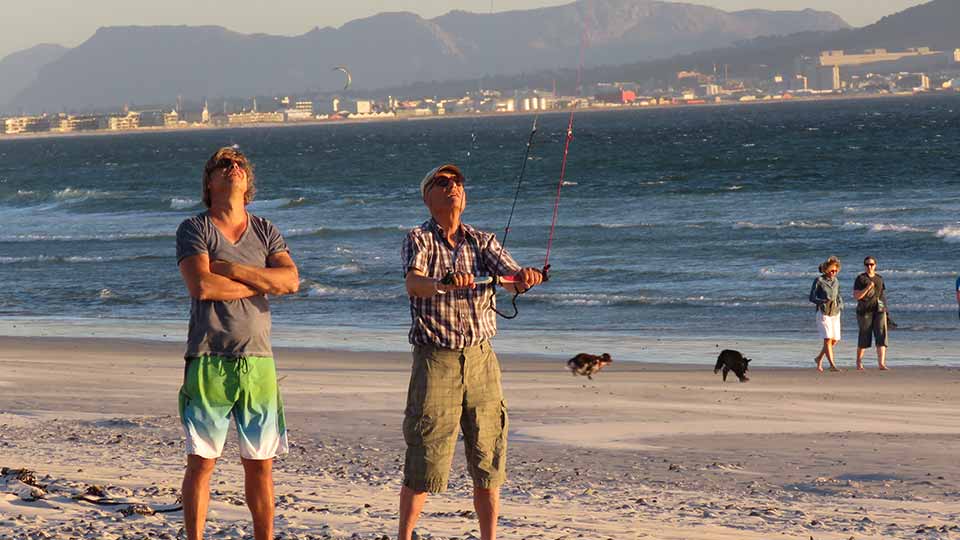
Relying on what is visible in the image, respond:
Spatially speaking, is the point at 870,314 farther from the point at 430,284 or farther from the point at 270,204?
the point at 270,204

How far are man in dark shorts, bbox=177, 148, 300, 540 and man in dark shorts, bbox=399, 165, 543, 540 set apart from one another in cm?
53

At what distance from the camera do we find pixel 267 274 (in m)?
5.47

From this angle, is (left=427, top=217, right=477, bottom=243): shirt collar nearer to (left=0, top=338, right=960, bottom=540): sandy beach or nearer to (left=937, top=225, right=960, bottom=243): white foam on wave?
(left=0, top=338, right=960, bottom=540): sandy beach

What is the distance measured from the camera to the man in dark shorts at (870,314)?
14680 mm

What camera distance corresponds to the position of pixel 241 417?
216 inches

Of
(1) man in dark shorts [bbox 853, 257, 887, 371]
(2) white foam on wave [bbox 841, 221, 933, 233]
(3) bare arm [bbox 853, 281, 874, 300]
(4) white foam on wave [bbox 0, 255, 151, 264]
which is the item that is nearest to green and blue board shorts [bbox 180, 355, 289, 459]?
(1) man in dark shorts [bbox 853, 257, 887, 371]

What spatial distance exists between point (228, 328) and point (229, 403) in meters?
0.29

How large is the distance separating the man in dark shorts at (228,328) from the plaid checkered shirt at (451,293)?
508 mm

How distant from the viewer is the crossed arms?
536 cm

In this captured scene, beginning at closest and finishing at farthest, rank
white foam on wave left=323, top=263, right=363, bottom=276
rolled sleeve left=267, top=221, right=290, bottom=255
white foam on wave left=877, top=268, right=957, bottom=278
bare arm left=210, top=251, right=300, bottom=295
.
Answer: bare arm left=210, top=251, right=300, bottom=295, rolled sleeve left=267, top=221, right=290, bottom=255, white foam on wave left=877, top=268, right=957, bottom=278, white foam on wave left=323, top=263, right=363, bottom=276

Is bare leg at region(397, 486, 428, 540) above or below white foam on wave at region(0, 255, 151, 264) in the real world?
above

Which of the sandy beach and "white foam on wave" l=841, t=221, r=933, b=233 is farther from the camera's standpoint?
"white foam on wave" l=841, t=221, r=933, b=233

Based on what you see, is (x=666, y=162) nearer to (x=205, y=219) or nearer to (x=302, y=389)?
(x=302, y=389)

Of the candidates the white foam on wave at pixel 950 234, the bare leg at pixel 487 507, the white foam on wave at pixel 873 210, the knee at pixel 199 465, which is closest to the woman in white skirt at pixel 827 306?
the bare leg at pixel 487 507
